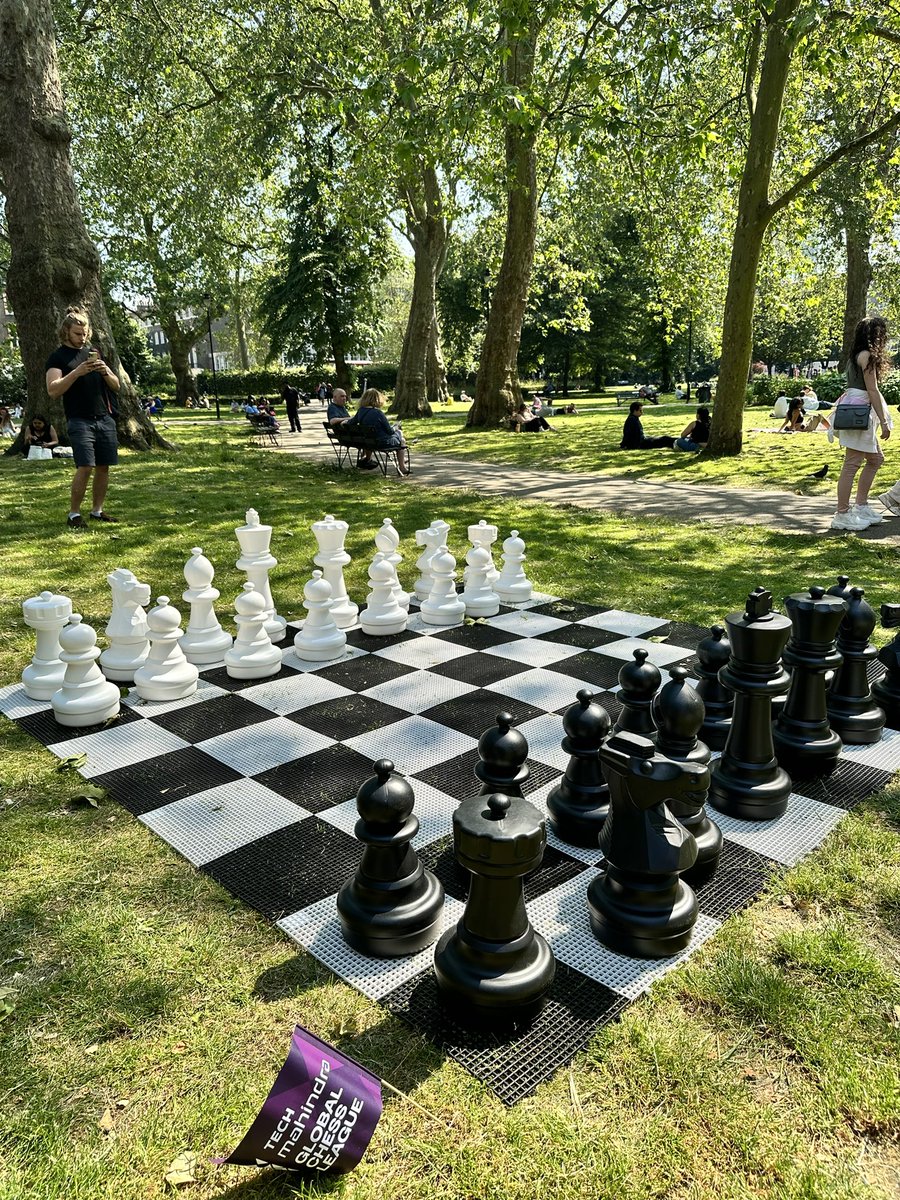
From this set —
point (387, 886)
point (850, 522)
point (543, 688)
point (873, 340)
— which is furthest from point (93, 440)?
point (850, 522)

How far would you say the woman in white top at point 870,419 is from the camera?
6.04 meters

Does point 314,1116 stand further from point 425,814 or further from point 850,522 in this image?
point 850,522

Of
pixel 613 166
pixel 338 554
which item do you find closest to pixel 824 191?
pixel 613 166

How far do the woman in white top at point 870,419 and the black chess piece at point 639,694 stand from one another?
4.77 meters

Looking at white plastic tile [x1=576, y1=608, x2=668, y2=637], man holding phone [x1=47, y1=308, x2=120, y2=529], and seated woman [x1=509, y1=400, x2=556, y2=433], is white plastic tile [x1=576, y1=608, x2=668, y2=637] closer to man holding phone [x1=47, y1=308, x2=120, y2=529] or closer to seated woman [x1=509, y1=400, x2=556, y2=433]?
man holding phone [x1=47, y1=308, x2=120, y2=529]

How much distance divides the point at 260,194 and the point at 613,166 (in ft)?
44.9

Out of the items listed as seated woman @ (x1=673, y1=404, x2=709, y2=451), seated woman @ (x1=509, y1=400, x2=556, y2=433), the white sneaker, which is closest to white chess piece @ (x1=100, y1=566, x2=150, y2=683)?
the white sneaker

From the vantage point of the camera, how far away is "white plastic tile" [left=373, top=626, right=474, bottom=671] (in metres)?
3.62

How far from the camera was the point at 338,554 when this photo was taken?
394 cm

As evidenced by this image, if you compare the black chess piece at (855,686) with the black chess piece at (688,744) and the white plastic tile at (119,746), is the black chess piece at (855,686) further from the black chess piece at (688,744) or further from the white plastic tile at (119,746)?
the white plastic tile at (119,746)

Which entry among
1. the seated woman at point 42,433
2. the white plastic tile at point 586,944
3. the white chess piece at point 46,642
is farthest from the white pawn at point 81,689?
the seated woman at point 42,433

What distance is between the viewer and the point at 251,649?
3.44 metres

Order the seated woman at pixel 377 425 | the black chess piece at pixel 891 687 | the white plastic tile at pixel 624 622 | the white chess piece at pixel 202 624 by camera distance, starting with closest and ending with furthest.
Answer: the black chess piece at pixel 891 687 → the white chess piece at pixel 202 624 → the white plastic tile at pixel 624 622 → the seated woman at pixel 377 425

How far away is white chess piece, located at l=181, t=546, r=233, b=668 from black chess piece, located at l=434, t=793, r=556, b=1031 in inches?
87.4
